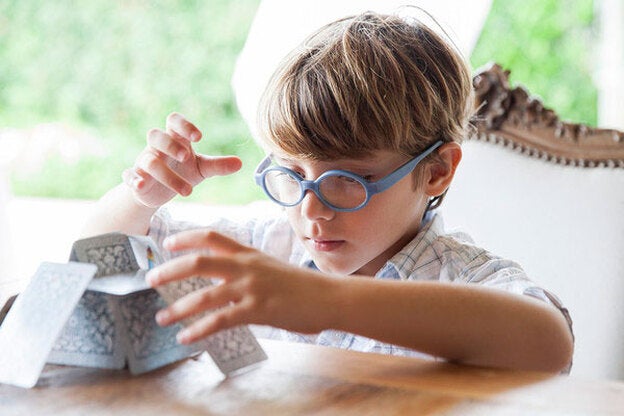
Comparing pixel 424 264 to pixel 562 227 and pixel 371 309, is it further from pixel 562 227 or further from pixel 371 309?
pixel 371 309

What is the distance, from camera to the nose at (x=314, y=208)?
1.35 metres

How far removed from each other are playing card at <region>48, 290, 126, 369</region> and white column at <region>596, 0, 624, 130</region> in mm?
2650

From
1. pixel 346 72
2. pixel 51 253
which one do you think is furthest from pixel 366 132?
pixel 51 253

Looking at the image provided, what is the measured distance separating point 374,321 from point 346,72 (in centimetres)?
54

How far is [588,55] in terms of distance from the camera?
413 centimetres

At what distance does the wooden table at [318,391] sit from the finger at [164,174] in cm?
43

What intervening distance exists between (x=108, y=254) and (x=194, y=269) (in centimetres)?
17

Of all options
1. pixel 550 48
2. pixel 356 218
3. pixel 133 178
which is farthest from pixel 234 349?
pixel 550 48

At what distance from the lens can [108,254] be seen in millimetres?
1026

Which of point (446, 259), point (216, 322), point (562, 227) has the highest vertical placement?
point (562, 227)

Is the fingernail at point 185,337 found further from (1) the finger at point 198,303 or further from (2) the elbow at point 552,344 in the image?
(2) the elbow at point 552,344

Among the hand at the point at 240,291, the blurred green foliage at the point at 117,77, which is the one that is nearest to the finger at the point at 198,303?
the hand at the point at 240,291

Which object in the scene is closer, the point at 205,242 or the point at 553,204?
the point at 205,242

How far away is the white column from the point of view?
11.0ft
